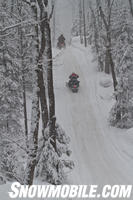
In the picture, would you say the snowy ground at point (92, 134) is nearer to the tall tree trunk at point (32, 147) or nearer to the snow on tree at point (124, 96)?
the snow on tree at point (124, 96)

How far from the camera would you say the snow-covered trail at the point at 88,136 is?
38.0ft

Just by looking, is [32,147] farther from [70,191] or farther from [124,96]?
[124,96]

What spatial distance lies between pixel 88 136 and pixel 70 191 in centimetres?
768

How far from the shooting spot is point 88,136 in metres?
16.5

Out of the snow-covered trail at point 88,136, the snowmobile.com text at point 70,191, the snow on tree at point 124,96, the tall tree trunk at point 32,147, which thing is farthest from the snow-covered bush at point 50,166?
the snow on tree at point 124,96

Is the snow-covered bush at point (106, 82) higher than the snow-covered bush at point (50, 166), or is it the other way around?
the snow-covered bush at point (106, 82)

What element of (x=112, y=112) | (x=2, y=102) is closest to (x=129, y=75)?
(x=112, y=112)

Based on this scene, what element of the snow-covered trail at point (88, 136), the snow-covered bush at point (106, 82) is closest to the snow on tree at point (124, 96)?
the snow-covered trail at point (88, 136)

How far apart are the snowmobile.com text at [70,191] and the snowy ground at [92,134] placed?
34 centimetres

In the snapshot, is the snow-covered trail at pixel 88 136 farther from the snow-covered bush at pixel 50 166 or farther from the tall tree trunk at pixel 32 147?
the tall tree trunk at pixel 32 147

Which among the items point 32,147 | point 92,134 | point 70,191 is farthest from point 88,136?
point 32,147

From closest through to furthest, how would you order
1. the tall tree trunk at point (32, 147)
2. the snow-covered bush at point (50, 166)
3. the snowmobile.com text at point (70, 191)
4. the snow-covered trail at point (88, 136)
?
1. the snowmobile.com text at point (70, 191)
2. the tall tree trunk at point (32, 147)
3. the snow-covered bush at point (50, 166)
4. the snow-covered trail at point (88, 136)

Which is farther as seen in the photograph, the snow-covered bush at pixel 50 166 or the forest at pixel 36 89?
the snow-covered bush at pixel 50 166

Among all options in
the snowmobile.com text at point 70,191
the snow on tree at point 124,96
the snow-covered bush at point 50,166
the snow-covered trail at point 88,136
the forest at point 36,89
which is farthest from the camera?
the snow on tree at point 124,96
